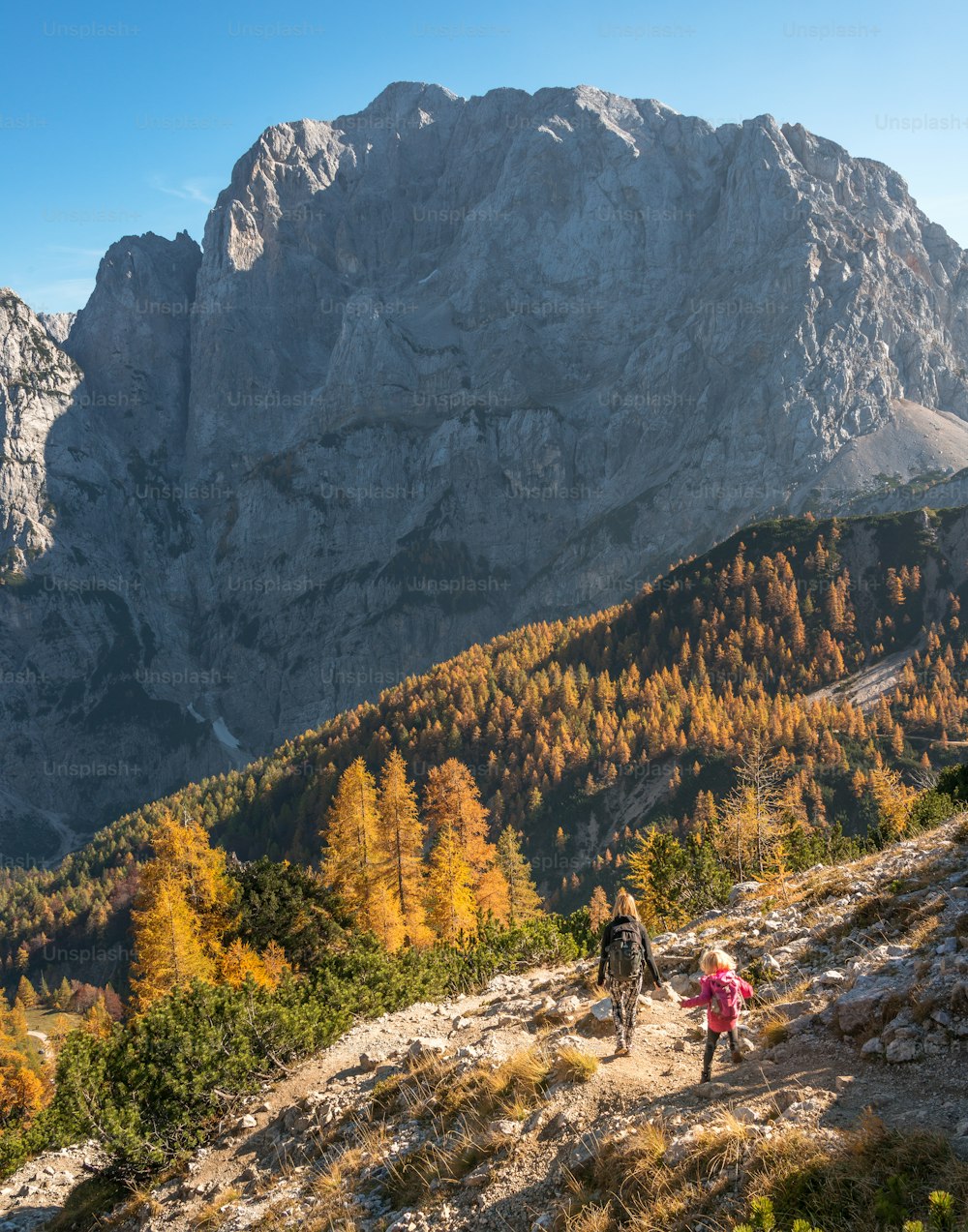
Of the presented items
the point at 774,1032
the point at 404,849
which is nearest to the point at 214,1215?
the point at 774,1032

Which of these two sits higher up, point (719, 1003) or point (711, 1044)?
point (719, 1003)

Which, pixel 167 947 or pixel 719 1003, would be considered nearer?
pixel 719 1003

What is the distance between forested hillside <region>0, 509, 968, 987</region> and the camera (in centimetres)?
14312

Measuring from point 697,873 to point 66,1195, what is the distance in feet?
92.9

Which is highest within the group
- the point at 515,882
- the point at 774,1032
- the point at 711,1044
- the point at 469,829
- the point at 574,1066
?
the point at 711,1044

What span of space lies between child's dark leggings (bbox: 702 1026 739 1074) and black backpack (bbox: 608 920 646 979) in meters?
1.87

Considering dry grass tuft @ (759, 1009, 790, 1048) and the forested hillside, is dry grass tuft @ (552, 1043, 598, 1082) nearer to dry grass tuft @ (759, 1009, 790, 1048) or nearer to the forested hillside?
dry grass tuft @ (759, 1009, 790, 1048)

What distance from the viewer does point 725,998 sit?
12031mm

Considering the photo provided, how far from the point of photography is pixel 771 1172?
28.1ft

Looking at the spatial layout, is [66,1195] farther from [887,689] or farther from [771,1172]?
[887,689]

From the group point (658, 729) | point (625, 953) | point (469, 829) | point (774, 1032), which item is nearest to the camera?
point (774, 1032)

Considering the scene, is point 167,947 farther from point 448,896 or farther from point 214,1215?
Answer: point 214,1215

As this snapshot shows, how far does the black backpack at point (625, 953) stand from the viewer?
1365 centimetres

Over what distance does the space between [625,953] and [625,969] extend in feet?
0.79
